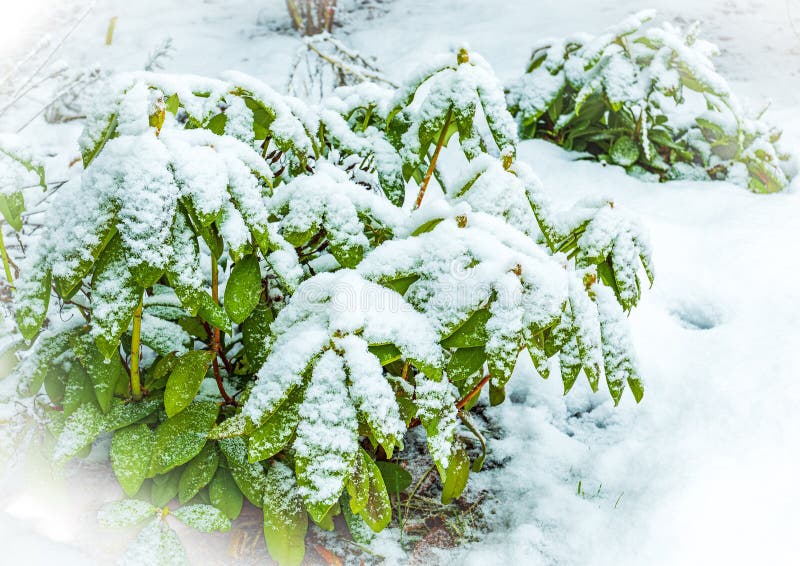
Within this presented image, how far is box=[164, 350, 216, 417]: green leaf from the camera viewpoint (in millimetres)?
1005

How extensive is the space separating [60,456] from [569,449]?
3.18 ft

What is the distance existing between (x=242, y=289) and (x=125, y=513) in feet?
1.40

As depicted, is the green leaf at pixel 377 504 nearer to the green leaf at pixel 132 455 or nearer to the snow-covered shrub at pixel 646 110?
the green leaf at pixel 132 455

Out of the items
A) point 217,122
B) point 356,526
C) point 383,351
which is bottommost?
point 356,526

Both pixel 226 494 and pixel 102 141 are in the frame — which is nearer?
pixel 102 141

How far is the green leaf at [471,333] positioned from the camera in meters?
0.86

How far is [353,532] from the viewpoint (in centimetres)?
112

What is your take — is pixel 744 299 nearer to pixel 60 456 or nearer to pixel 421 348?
pixel 421 348

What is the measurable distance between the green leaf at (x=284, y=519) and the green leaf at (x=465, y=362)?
0.39 metres

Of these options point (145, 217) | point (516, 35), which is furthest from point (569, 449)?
point (516, 35)

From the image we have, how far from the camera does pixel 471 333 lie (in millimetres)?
861

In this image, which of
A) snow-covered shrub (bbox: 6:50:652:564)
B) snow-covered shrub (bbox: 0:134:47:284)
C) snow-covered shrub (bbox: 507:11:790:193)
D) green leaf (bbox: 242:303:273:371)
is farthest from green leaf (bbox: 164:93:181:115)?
snow-covered shrub (bbox: 507:11:790:193)

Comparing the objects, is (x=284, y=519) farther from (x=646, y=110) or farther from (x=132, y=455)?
(x=646, y=110)

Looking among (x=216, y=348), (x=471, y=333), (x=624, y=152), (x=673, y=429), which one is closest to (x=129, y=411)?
(x=216, y=348)
